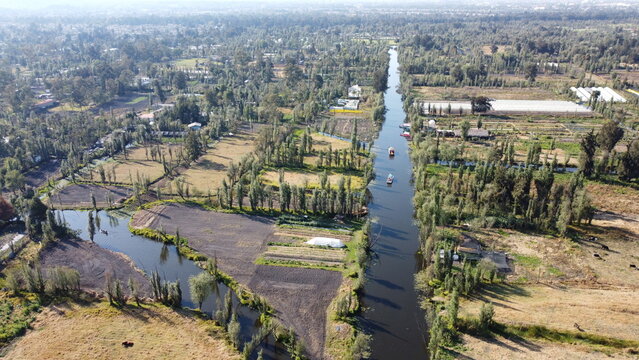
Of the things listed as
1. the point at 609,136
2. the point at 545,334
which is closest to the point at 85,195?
the point at 545,334

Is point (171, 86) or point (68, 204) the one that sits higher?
point (171, 86)

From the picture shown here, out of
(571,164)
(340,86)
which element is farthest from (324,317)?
→ (340,86)

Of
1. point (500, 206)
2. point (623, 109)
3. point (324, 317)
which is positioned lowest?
point (324, 317)

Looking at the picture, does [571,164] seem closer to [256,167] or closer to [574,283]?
[574,283]

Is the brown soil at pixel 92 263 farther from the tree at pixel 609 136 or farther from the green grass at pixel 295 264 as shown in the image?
the tree at pixel 609 136

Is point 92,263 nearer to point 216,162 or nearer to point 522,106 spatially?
point 216,162
